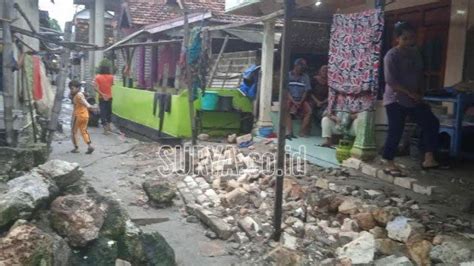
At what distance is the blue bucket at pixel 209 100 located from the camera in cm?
1027

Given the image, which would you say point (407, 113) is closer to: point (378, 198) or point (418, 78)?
point (418, 78)

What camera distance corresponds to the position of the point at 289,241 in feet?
16.0

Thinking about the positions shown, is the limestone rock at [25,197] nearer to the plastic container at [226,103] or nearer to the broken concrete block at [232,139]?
the broken concrete block at [232,139]

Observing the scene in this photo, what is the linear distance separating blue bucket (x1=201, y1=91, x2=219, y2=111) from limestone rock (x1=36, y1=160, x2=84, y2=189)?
540 cm

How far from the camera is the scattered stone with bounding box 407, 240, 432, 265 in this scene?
398 cm

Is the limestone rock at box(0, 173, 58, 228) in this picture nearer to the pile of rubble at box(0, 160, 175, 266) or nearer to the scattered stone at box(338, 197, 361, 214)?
the pile of rubble at box(0, 160, 175, 266)

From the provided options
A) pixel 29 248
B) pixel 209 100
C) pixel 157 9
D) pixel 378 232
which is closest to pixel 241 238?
pixel 378 232

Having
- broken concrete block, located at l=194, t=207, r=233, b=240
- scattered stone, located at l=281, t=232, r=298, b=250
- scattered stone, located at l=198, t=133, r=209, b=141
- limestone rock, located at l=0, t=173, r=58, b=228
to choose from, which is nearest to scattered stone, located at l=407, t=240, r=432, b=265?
scattered stone, located at l=281, t=232, r=298, b=250

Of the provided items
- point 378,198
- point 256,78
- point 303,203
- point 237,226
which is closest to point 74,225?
point 237,226

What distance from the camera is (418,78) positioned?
584cm

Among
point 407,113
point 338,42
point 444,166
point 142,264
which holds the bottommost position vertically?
point 142,264

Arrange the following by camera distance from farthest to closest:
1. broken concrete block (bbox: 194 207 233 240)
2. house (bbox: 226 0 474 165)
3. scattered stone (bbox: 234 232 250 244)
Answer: house (bbox: 226 0 474 165)
broken concrete block (bbox: 194 207 233 240)
scattered stone (bbox: 234 232 250 244)

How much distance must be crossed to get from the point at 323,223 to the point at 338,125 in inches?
100

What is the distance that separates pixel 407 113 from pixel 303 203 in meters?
1.67
